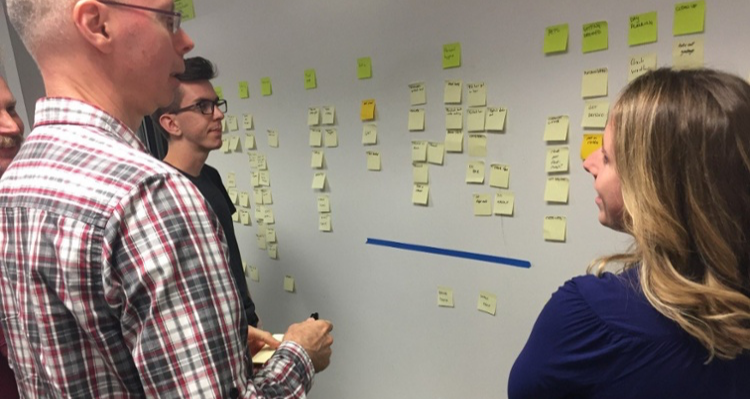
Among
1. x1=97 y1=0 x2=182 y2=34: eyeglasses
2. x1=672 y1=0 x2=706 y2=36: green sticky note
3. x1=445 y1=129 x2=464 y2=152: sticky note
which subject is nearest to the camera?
x1=97 y1=0 x2=182 y2=34: eyeglasses

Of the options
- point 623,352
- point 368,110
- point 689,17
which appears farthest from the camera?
point 368,110

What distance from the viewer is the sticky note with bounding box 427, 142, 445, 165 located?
1718mm

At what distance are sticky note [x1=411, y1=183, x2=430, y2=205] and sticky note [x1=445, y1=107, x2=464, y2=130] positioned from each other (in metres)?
0.25

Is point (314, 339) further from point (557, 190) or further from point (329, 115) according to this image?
point (329, 115)

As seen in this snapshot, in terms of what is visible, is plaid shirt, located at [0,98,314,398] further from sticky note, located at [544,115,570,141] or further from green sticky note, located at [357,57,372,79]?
green sticky note, located at [357,57,372,79]

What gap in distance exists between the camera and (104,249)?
2.01 feet

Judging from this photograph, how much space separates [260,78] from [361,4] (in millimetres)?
666

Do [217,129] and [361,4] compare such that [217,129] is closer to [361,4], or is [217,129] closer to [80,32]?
[361,4]

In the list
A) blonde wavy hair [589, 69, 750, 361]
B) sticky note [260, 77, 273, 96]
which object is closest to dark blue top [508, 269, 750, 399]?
blonde wavy hair [589, 69, 750, 361]

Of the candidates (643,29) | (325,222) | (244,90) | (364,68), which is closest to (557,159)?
(643,29)

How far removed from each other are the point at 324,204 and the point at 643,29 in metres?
1.38

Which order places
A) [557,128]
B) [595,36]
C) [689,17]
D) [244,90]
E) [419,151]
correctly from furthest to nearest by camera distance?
[244,90]
[419,151]
[557,128]
[595,36]
[689,17]

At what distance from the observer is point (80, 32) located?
729 millimetres

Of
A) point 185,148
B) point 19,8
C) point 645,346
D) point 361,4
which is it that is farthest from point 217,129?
point 645,346
